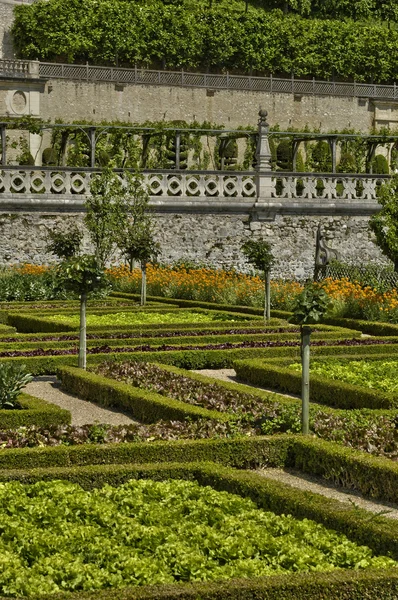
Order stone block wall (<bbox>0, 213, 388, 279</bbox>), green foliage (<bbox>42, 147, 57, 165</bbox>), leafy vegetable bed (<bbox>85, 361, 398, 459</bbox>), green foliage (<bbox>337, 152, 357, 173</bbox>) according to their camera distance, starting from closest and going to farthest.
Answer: leafy vegetable bed (<bbox>85, 361, 398, 459</bbox>) < stone block wall (<bbox>0, 213, 388, 279</bbox>) < green foliage (<bbox>42, 147, 57, 165</bbox>) < green foliage (<bbox>337, 152, 357, 173</bbox>)

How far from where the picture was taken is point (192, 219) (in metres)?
31.9

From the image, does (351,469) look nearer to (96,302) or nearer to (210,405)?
(210,405)

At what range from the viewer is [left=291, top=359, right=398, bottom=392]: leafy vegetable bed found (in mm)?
14156

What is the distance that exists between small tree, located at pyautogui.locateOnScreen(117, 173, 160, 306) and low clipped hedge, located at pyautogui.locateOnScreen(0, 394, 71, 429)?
41.2ft

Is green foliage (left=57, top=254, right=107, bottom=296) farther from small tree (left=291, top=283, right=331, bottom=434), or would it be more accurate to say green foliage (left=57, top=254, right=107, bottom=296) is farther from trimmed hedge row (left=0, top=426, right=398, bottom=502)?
trimmed hedge row (left=0, top=426, right=398, bottom=502)

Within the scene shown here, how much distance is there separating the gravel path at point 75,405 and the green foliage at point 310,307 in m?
2.04

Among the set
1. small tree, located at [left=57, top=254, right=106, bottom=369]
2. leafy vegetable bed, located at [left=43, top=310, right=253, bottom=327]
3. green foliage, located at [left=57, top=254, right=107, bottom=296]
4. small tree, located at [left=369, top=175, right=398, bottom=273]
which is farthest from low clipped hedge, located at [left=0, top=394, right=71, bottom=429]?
small tree, located at [left=369, top=175, right=398, bottom=273]

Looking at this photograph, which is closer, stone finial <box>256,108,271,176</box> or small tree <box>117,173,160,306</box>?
small tree <box>117,173,160,306</box>

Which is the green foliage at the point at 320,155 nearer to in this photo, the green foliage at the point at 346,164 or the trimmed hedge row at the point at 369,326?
the green foliage at the point at 346,164

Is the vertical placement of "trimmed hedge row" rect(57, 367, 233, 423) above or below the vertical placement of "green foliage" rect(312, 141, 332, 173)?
below

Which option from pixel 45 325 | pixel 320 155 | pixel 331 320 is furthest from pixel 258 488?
pixel 320 155

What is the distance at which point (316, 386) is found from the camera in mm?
14195

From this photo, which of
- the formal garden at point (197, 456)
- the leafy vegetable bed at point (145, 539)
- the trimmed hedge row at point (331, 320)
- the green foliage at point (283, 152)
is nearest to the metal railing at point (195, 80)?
the green foliage at point (283, 152)

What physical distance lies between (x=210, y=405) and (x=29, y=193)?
17867 mm
